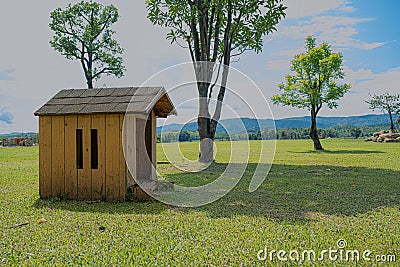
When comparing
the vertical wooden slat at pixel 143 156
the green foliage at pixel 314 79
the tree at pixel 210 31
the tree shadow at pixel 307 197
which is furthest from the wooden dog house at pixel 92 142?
the green foliage at pixel 314 79

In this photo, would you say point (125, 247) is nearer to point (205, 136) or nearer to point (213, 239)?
point (213, 239)

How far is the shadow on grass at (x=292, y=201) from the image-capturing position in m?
6.39

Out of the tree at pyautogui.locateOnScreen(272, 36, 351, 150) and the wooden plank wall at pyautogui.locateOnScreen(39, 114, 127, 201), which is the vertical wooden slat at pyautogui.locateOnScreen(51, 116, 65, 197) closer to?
the wooden plank wall at pyautogui.locateOnScreen(39, 114, 127, 201)

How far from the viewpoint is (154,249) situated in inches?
171

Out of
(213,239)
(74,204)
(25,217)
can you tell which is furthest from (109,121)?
(213,239)

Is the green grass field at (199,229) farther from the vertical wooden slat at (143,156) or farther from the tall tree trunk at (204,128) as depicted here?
the tall tree trunk at (204,128)

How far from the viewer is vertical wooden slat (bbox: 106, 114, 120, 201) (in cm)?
724

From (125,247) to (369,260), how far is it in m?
2.64

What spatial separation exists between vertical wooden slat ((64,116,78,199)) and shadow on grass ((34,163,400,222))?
1.19ft

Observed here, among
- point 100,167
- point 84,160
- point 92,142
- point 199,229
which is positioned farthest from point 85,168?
point 199,229

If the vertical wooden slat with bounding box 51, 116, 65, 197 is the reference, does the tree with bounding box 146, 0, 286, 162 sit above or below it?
above

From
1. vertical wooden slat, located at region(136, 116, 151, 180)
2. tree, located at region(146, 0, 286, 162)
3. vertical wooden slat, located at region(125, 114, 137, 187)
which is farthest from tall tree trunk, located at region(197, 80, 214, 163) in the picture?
vertical wooden slat, located at region(125, 114, 137, 187)

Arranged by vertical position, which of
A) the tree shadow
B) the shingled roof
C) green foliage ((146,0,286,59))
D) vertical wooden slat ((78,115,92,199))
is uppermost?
green foliage ((146,0,286,59))

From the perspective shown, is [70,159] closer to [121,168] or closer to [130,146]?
[121,168]
